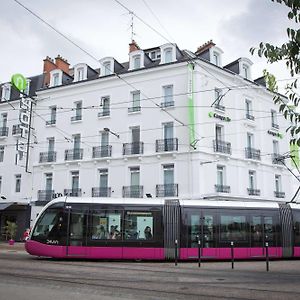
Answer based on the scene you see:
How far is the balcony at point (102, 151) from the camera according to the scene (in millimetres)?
30628

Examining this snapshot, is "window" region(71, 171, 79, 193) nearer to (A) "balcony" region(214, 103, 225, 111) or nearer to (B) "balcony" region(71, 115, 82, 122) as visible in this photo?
(B) "balcony" region(71, 115, 82, 122)

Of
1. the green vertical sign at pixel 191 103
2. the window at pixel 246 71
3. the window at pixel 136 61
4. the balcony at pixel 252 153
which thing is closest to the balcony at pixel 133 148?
the green vertical sign at pixel 191 103

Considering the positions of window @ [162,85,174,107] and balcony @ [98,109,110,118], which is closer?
window @ [162,85,174,107]

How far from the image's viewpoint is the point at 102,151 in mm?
30859

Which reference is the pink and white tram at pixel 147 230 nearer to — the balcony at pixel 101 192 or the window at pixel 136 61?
the balcony at pixel 101 192

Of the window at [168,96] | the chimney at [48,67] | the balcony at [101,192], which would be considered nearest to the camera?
the window at [168,96]

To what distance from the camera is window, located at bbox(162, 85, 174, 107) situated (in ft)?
95.5

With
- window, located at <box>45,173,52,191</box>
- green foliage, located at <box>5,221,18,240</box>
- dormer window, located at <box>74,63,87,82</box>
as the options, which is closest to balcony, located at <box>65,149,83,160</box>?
window, located at <box>45,173,52,191</box>

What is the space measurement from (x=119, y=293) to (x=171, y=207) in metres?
8.91

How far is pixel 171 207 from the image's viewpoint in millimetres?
17828

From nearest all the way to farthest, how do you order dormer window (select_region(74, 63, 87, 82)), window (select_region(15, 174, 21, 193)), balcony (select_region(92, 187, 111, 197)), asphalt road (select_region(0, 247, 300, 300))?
asphalt road (select_region(0, 247, 300, 300))
balcony (select_region(92, 187, 111, 197))
dormer window (select_region(74, 63, 87, 82))
window (select_region(15, 174, 21, 193))

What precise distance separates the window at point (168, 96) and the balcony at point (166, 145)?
253cm

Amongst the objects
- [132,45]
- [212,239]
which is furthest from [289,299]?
[132,45]

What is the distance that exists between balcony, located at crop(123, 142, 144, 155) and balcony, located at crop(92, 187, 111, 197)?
2.92 metres
